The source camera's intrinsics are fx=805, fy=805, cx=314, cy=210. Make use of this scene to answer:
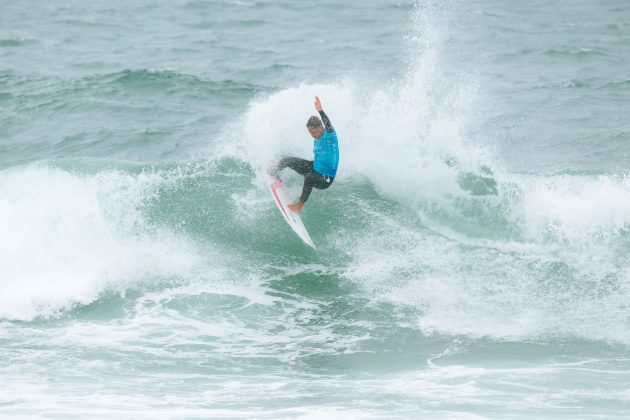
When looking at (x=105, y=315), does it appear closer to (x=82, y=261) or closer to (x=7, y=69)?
(x=82, y=261)

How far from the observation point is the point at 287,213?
12.4m

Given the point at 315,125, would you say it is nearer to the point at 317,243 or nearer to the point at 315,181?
the point at 315,181

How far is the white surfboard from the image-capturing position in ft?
40.5

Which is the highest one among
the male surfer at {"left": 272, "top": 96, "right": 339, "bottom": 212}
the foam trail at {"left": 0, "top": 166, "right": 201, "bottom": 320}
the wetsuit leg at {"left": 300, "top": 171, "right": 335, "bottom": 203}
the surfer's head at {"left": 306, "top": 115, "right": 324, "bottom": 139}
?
the surfer's head at {"left": 306, "top": 115, "right": 324, "bottom": 139}

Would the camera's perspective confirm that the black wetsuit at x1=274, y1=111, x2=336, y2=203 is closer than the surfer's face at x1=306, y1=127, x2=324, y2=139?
No

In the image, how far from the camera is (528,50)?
2355cm

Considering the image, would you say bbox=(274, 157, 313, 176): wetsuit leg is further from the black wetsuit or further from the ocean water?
the ocean water

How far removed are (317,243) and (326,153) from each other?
1891mm

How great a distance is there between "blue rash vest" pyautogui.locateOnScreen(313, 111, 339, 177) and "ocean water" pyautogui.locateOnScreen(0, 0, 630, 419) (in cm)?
153

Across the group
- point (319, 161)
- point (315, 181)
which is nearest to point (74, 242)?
point (315, 181)

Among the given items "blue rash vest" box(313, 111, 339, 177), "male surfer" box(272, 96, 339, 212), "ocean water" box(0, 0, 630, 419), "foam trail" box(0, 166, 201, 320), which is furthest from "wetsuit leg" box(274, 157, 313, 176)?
"foam trail" box(0, 166, 201, 320)

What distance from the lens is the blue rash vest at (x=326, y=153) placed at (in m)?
11.4

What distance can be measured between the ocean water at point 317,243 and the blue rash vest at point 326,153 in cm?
153

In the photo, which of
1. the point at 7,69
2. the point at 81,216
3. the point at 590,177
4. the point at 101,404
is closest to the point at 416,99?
the point at 590,177
